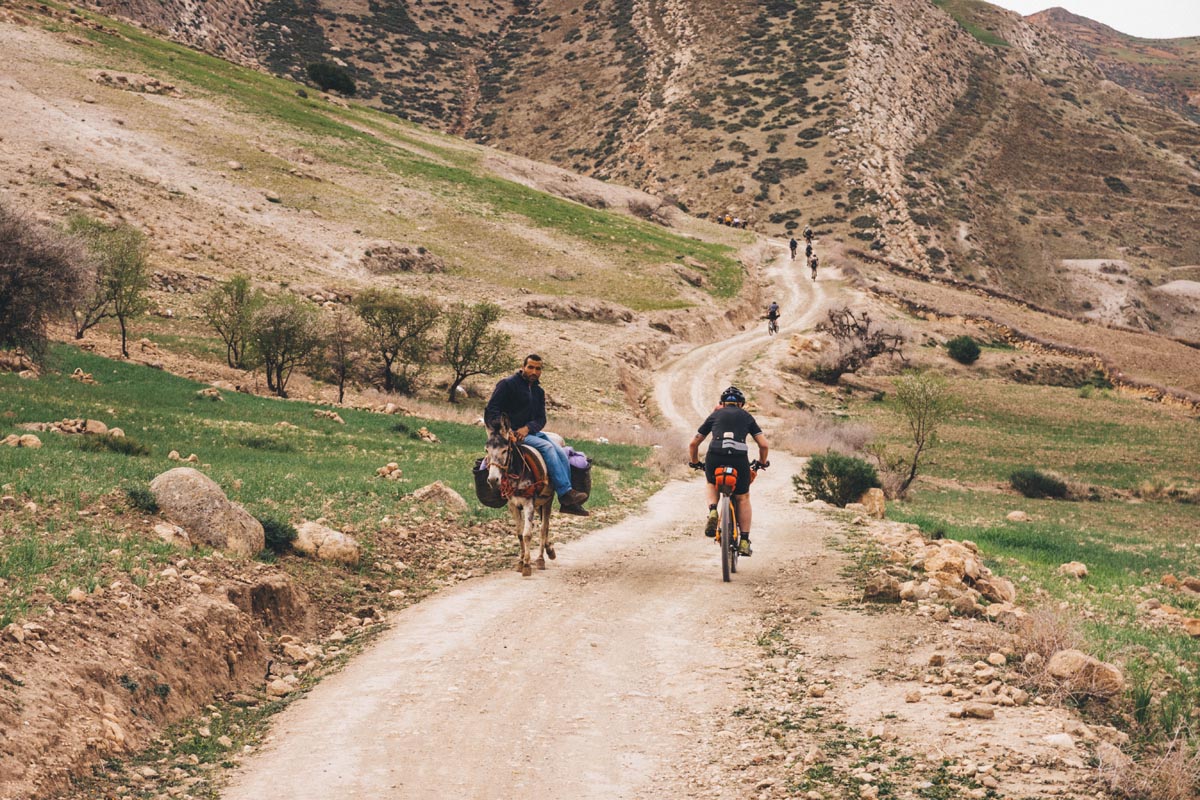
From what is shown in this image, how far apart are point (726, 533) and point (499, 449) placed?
139 inches

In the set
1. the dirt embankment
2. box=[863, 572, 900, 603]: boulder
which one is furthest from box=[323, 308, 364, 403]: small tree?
box=[863, 572, 900, 603]: boulder

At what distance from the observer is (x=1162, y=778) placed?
5945mm

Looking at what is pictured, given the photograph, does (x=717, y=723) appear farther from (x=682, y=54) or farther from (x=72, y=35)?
(x=682, y=54)

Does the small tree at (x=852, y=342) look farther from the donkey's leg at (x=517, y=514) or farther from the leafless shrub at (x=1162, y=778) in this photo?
the leafless shrub at (x=1162, y=778)

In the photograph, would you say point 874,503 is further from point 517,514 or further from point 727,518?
point 517,514

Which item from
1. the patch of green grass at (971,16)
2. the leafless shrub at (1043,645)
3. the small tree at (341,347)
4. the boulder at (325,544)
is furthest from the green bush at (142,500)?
the patch of green grass at (971,16)

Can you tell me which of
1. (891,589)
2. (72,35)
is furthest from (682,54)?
(891,589)

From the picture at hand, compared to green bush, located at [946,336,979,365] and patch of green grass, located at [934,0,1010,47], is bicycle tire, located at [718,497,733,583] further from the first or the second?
patch of green grass, located at [934,0,1010,47]

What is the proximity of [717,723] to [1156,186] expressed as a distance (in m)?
137

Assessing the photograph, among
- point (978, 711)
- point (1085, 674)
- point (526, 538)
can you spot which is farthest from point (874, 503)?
point (978, 711)

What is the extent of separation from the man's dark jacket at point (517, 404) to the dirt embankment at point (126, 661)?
3.71 metres

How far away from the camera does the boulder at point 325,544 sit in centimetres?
1277

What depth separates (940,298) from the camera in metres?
77.4

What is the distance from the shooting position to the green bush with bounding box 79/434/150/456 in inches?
730
